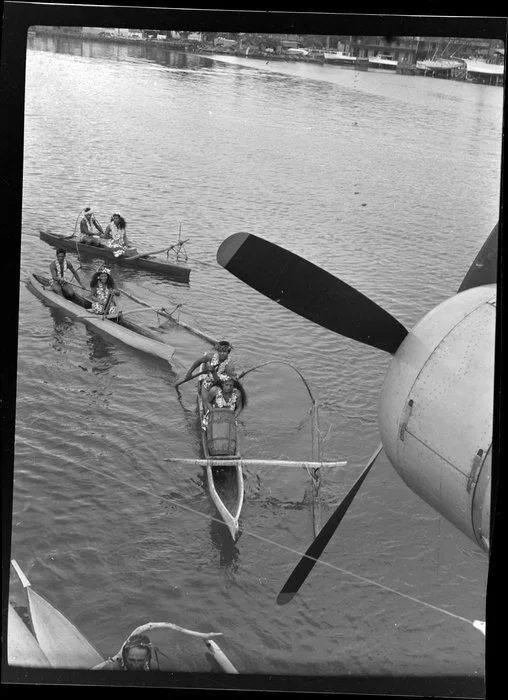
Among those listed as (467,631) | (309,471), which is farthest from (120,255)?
(467,631)

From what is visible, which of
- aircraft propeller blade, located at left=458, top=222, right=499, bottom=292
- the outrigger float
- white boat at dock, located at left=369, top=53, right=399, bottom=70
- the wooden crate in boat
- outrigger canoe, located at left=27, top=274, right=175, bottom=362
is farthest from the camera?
outrigger canoe, located at left=27, top=274, right=175, bottom=362

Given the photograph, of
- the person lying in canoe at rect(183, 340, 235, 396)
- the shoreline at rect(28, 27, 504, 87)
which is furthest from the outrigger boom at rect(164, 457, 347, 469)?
the shoreline at rect(28, 27, 504, 87)

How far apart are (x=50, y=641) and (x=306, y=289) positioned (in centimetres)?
281

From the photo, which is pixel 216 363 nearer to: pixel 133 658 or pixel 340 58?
pixel 133 658

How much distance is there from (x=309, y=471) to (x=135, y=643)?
73.6 inches

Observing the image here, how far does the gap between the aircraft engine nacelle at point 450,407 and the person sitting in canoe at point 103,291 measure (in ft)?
10.8

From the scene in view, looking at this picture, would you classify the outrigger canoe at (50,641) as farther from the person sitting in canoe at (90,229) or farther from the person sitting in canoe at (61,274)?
the person sitting in canoe at (90,229)

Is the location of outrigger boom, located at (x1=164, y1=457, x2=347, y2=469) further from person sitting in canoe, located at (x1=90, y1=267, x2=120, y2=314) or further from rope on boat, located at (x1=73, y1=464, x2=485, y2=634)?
person sitting in canoe, located at (x1=90, y1=267, x2=120, y2=314)

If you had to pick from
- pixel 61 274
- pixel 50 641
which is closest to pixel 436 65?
pixel 61 274

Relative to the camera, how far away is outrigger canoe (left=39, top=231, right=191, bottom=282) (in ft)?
19.3

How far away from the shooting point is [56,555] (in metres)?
5.49

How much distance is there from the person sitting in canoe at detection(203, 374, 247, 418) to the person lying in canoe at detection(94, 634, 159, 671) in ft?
6.24

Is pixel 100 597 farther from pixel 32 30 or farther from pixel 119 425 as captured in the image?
pixel 32 30

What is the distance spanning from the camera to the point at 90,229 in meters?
6.01
